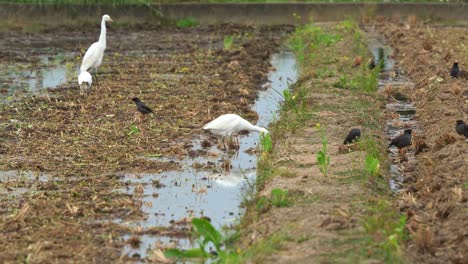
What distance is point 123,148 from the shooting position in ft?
38.6

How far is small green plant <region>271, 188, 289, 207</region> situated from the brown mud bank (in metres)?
1.06

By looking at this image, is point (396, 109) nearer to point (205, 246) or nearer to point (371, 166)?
point (371, 166)

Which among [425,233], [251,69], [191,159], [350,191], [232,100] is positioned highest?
[251,69]

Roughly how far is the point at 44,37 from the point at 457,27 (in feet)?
37.3

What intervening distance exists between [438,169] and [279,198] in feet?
Answer: 7.05

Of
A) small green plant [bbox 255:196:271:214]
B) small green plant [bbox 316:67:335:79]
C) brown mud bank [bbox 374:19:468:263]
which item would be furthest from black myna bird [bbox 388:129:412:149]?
small green plant [bbox 316:67:335:79]

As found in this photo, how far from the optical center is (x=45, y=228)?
27.0 ft

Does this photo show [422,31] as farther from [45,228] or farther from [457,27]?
[45,228]

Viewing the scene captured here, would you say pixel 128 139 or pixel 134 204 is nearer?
pixel 134 204

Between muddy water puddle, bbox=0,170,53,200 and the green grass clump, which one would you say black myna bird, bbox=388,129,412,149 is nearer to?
muddy water puddle, bbox=0,170,53,200

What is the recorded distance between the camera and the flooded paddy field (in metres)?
8.29

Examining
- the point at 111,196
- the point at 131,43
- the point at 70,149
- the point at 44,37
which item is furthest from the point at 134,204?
the point at 44,37

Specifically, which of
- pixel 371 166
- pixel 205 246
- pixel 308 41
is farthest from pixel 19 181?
pixel 308 41

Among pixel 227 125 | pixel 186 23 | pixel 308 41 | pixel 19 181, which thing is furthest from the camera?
pixel 186 23
